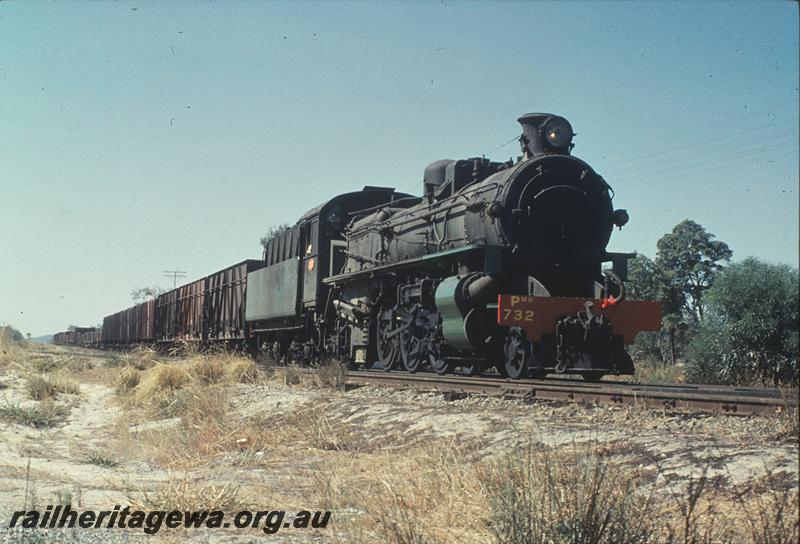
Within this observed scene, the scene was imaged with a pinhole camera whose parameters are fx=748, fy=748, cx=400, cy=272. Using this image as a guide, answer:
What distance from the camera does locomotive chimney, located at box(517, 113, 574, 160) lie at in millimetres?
11438

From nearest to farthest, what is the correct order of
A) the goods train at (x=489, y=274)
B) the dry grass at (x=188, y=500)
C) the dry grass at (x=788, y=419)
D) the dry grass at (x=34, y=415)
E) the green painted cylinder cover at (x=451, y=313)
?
the dry grass at (x=788, y=419), the dry grass at (x=188, y=500), the goods train at (x=489, y=274), the green painted cylinder cover at (x=451, y=313), the dry grass at (x=34, y=415)

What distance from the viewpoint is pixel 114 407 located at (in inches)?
559

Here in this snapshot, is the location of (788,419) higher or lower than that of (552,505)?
higher

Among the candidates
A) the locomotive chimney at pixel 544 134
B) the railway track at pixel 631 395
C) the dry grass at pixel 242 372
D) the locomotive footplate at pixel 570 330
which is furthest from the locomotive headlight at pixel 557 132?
the dry grass at pixel 242 372

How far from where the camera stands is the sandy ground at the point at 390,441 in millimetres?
4383

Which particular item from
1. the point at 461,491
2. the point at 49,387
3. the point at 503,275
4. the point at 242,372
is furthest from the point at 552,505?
the point at 49,387

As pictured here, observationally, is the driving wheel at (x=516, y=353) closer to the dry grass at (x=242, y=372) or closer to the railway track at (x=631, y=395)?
the railway track at (x=631, y=395)

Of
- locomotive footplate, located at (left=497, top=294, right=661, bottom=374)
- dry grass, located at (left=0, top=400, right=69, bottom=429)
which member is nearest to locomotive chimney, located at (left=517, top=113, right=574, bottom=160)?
locomotive footplate, located at (left=497, top=294, right=661, bottom=374)

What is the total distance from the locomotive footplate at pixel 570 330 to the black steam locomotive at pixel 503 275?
0.02m

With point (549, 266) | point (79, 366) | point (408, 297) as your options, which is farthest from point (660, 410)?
point (79, 366)

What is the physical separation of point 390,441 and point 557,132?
642 centimetres

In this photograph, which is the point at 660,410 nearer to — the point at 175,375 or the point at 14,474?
the point at 14,474

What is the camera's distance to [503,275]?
10805 mm

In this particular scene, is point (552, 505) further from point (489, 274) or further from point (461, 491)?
point (489, 274)
